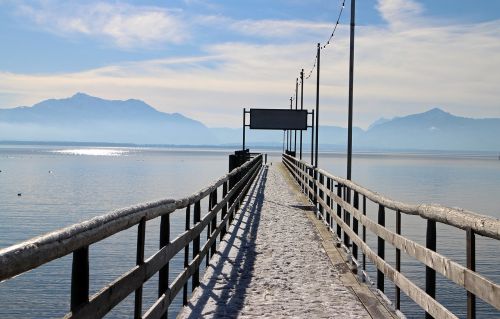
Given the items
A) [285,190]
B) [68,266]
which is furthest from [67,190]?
[68,266]

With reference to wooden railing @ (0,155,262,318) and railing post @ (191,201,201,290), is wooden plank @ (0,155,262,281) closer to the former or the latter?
wooden railing @ (0,155,262,318)

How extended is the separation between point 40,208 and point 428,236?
110 ft

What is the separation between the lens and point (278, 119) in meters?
51.2

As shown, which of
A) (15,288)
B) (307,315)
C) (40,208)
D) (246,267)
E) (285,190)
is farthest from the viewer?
(40,208)

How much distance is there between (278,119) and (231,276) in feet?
140

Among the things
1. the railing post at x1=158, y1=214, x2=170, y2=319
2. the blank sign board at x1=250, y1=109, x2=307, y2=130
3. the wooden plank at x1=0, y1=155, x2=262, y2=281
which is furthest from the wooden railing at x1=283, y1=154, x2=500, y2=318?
the blank sign board at x1=250, y1=109, x2=307, y2=130

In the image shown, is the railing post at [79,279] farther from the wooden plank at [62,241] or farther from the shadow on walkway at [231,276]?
the shadow on walkway at [231,276]

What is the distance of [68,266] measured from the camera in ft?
59.2

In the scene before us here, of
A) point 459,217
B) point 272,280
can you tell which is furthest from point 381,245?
point 459,217

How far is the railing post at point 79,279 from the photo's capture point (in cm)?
339

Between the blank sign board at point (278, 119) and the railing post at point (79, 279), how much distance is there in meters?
46.7

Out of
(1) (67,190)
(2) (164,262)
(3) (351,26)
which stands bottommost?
(1) (67,190)

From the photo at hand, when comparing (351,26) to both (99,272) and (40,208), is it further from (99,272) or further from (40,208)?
(40,208)

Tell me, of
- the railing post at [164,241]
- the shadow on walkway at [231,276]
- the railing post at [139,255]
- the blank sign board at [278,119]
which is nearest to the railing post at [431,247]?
the shadow on walkway at [231,276]
